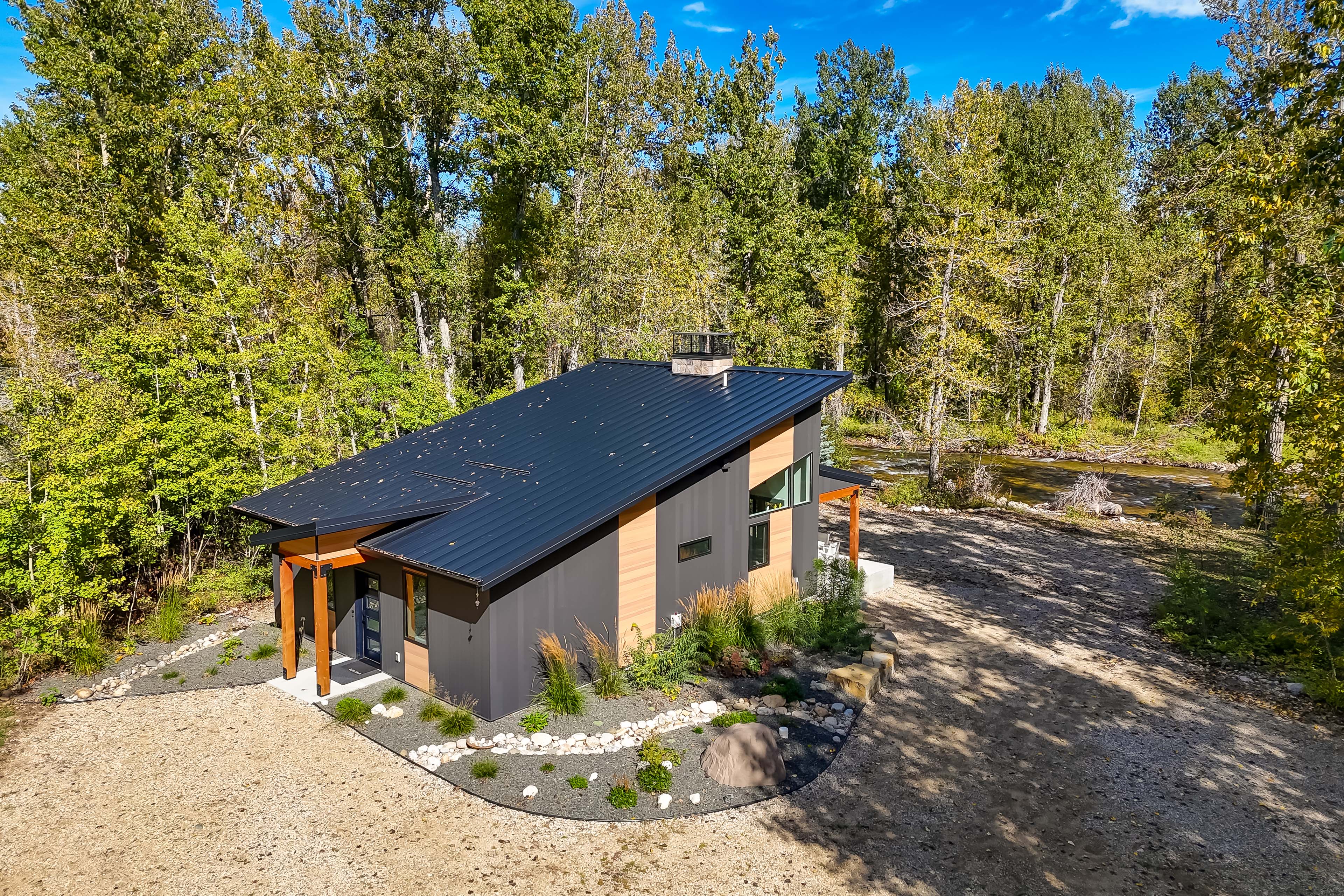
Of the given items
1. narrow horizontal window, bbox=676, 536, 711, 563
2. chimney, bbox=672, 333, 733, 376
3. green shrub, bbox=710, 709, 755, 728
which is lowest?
green shrub, bbox=710, 709, 755, 728

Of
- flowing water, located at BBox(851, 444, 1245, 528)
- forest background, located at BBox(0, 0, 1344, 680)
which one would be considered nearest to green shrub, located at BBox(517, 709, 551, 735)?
forest background, located at BBox(0, 0, 1344, 680)

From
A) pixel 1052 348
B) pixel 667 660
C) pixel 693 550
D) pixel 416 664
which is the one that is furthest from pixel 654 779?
pixel 1052 348

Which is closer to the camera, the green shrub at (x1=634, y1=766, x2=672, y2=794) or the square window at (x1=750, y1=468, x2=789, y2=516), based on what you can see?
the green shrub at (x1=634, y1=766, x2=672, y2=794)

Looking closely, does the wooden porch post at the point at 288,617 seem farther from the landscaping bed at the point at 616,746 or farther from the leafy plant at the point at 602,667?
the leafy plant at the point at 602,667

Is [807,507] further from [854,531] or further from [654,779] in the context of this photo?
[654,779]

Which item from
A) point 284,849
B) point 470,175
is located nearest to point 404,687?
point 284,849

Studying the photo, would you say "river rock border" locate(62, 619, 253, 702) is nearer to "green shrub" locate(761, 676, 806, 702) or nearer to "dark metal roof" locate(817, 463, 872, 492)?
"green shrub" locate(761, 676, 806, 702)

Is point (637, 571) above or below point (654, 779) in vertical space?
above
